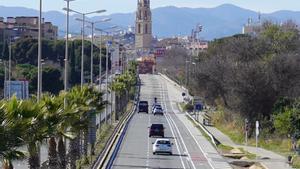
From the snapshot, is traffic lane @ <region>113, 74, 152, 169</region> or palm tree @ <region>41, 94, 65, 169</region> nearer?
palm tree @ <region>41, 94, 65, 169</region>

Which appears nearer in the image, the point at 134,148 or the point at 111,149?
the point at 111,149

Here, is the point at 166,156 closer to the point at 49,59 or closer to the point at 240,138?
the point at 240,138

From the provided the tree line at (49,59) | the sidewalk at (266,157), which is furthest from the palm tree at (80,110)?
the tree line at (49,59)

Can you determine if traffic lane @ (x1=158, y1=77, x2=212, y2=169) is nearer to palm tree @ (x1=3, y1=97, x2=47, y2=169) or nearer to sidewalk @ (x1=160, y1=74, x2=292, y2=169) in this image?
sidewalk @ (x1=160, y1=74, x2=292, y2=169)

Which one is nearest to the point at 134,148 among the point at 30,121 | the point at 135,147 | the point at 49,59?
the point at 135,147

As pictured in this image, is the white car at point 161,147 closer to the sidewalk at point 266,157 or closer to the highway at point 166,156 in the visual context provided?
the highway at point 166,156

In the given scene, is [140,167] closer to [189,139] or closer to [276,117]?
[276,117]

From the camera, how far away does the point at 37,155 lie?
27344 millimetres

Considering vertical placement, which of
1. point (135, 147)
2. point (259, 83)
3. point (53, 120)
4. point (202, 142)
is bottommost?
point (202, 142)

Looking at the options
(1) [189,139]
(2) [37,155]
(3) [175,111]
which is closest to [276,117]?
(1) [189,139]

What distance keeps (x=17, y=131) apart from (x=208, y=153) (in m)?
36.5

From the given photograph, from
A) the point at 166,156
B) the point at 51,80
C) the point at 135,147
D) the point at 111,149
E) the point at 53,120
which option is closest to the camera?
the point at 53,120

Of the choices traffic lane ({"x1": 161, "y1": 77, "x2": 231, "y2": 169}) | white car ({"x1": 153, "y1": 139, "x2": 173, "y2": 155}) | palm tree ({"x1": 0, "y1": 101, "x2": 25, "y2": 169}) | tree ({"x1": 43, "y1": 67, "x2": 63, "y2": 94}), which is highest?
palm tree ({"x1": 0, "y1": 101, "x2": 25, "y2": 169})

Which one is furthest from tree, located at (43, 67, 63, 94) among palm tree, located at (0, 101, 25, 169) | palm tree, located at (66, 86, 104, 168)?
palm tree, located at (0, 101, 25, 169)
